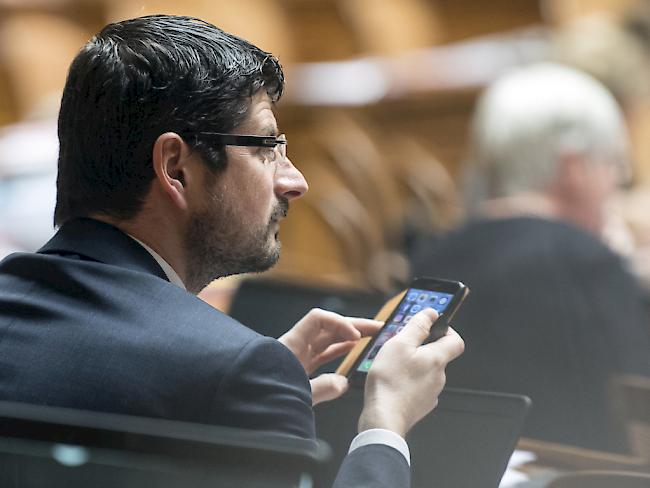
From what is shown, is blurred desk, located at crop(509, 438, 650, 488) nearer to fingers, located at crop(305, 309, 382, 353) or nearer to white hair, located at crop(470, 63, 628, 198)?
fingers, located at crop(305, 309, 382, 353)

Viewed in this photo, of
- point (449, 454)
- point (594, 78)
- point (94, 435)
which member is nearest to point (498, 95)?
point (594, 78)

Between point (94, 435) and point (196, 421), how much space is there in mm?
167

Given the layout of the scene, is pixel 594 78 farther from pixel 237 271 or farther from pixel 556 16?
pixel 556 16

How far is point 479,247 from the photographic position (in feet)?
7.66

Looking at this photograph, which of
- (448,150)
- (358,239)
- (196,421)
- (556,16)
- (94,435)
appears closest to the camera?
(94,435)

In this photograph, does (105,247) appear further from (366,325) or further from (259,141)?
(366,325)

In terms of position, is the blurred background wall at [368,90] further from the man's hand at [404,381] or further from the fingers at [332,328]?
the man's hand at [404,381]

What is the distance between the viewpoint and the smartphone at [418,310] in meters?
1.10

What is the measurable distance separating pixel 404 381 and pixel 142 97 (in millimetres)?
342

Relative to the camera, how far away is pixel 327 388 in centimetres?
113

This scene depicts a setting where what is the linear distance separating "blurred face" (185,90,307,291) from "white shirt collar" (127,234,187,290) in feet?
0.04

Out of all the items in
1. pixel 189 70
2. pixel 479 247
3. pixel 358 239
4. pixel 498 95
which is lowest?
pixel 358 239

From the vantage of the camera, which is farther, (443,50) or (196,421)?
(443,50)

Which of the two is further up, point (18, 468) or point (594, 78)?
point (18, 468)
